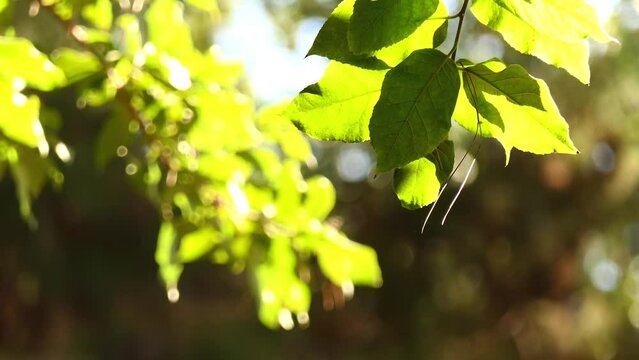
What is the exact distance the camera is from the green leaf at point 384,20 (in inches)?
12.9

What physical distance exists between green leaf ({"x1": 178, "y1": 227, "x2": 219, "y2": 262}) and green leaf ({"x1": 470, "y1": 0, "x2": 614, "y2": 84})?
0.51 metres

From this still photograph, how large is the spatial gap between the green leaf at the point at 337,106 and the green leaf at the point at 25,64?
0.32 metres

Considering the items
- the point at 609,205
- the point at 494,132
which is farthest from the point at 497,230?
the point at 494,132

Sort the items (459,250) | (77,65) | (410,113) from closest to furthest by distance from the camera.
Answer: (410,113)
(77,65)
(459,250)

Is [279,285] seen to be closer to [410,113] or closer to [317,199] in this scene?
[317,199]

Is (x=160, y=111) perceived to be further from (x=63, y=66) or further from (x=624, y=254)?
(x=624, y=254)

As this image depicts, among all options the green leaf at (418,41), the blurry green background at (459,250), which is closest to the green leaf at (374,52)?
the green leaf at (418,41)

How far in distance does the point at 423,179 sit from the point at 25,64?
0.38m

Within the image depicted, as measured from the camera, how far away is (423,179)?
364 millimetres

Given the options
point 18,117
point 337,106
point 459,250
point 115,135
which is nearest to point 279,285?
point 115,135

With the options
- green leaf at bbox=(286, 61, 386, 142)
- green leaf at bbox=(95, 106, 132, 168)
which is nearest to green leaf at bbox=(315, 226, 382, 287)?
green leaf at bbox=(95, 106, 132, 168)

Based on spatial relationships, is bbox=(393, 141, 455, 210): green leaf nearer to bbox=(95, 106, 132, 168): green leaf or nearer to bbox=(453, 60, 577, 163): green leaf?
bbox=(453, 60, 577, 163): green leaf

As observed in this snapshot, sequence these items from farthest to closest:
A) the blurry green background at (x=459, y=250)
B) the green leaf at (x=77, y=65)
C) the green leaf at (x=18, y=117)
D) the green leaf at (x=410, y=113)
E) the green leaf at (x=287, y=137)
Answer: the blurry green background at (x=459, y=250) < the green leaf at (x=287, y=137) < the green leaf at (x=77, y=65) < the green leaf at (x=18, y=117) < the green leaf at (x=410, y=113)

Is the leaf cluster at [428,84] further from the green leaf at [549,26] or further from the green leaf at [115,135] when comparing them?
the green leaf at [115,135]
